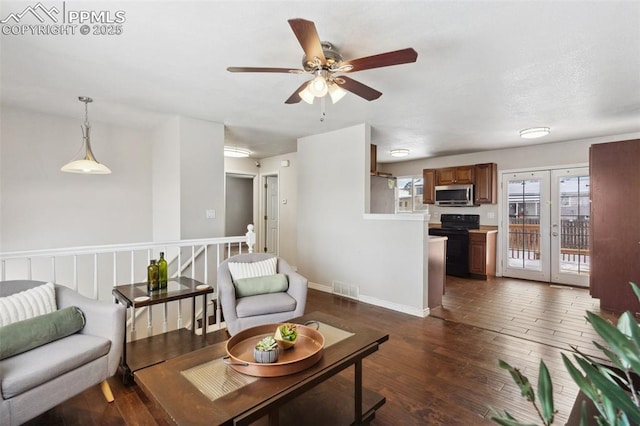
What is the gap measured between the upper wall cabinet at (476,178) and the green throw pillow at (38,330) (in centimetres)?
622

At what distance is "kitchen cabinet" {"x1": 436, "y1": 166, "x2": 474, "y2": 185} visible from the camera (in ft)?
20.0

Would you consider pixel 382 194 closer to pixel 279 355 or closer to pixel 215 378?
pixel 279 355

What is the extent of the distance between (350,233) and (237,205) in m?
6.05

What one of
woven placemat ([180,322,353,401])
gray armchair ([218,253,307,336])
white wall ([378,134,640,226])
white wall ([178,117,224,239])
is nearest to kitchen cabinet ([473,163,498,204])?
white wall ([378,134,640,226])

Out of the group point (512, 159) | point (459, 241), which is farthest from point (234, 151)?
point (512, 159)

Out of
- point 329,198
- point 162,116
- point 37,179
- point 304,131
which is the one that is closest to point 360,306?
point 329,198

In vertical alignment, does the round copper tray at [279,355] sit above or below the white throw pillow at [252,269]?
below

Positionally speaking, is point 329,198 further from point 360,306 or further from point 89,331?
point 89,331

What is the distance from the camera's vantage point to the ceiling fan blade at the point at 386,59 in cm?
179

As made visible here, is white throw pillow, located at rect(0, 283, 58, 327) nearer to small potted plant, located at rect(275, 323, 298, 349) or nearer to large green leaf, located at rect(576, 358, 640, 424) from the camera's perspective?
small potted plant, located at rect(275, 323, 298, 349)

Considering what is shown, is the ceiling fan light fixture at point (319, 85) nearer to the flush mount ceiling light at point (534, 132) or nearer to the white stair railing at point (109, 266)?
the white stair railing at point (109, 266)

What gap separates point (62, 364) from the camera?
173 cm

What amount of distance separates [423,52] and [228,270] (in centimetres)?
254

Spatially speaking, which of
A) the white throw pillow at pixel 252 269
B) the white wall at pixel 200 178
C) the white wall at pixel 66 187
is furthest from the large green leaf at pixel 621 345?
the white wall at pixel 66 187
